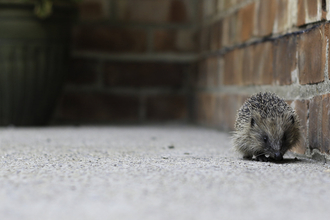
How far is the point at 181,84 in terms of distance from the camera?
4145 millimetres

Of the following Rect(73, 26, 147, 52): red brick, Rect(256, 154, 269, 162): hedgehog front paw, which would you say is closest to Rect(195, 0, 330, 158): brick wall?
Rect(256, 154, 269, 162): hedgehog front paw

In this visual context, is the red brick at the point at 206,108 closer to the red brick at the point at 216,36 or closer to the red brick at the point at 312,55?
the red brick at the point at 216,36

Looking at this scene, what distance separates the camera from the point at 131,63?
4.03 meters

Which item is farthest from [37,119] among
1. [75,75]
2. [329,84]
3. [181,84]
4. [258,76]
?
[329,84]

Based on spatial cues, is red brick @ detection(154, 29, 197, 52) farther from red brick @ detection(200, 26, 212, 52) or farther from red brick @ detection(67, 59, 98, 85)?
red brick @ detection(67, 59, 98, 85)

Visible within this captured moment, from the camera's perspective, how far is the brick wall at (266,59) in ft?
6.20

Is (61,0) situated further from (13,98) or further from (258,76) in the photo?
(258,76)

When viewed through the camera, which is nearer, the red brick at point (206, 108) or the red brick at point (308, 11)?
the red brick at point (308, 11)

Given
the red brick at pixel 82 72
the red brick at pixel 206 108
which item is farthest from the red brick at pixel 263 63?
the red brick at pixel 82 72

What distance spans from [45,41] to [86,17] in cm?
68

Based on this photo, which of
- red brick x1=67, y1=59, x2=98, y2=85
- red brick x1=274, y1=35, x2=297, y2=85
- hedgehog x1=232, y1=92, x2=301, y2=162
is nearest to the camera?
hedgehog x1=232, y1=92, x2=301, y2=162

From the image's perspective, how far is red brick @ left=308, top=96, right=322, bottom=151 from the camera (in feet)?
6.19

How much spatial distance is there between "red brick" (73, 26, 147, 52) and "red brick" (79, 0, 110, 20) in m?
0.10

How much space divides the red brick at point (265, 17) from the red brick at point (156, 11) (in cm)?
152
